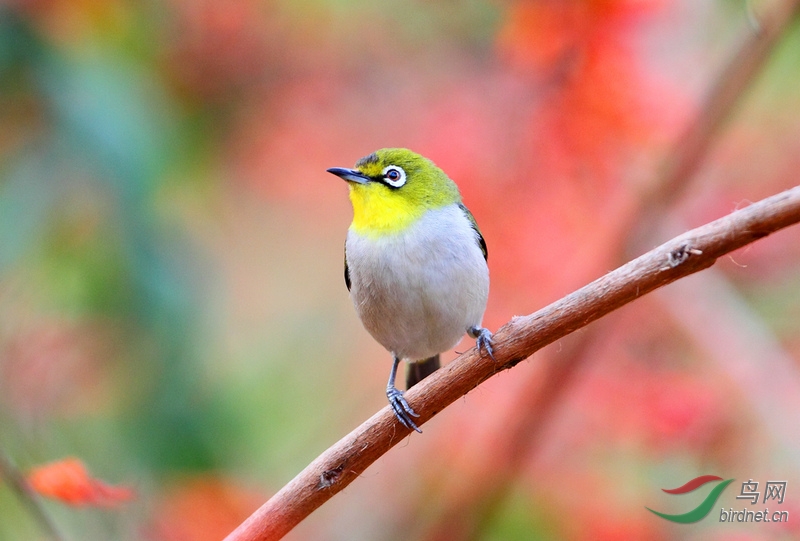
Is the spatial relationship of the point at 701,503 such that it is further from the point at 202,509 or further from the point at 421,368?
the point at 202,509

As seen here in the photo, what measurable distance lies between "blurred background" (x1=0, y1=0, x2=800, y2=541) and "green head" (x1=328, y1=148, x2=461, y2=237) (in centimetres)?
162

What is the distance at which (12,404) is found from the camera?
4.19m

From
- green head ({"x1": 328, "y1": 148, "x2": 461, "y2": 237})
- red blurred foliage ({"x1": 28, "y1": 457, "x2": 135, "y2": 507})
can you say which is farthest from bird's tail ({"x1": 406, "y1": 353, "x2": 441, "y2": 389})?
red blurred foliage ({"x1": 28, "y1": 457, "x2": 135, "y2": 507})

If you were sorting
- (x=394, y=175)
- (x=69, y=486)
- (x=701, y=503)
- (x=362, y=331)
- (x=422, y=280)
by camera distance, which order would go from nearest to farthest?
(x=69, y=486), (x=422, y=280), (x=394, y=175), (x=701, y=503), (x=362, y=331)

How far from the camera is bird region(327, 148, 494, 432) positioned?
3672mm

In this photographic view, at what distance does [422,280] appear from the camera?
3.65 meters

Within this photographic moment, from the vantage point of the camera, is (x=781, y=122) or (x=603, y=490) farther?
(x=781, y=122)

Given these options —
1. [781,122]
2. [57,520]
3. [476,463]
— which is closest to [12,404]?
[57,520]

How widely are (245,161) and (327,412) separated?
2.45m

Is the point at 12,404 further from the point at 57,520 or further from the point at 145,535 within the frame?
the point at 145,535

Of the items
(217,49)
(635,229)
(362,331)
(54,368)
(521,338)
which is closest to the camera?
(521,338)
